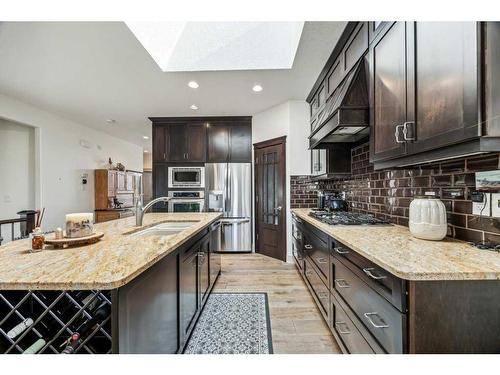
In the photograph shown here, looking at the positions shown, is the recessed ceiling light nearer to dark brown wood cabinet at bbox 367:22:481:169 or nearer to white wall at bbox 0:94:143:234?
dark brown wood cabinet at bbox 367:22:481:169

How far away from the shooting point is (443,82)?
3.48 ft

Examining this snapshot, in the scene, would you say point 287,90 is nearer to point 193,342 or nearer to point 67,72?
point 67,72

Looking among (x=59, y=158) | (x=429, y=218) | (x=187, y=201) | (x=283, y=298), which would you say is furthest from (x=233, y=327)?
(x=59, y=158)

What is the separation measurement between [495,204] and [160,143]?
4843 millimetres

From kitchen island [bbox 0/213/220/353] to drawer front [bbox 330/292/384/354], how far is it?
3.50ft

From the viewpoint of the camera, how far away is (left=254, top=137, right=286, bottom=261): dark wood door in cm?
395

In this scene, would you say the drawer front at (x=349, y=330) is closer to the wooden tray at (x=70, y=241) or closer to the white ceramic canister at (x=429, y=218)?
the white ceramic canister at (x=429, y=218)

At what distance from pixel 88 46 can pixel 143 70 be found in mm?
615

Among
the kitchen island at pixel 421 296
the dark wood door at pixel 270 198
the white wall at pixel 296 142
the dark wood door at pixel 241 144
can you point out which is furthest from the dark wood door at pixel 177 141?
the kitchen island at pixel 421 296

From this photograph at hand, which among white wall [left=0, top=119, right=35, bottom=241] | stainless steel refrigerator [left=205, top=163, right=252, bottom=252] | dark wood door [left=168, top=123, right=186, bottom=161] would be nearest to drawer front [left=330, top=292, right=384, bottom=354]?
stainless steel refrigerator [left=205, top=163, right=252, bottom=252]

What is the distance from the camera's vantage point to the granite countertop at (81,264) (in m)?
0.82

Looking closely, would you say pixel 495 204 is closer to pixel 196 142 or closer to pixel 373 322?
pixel 373 322
